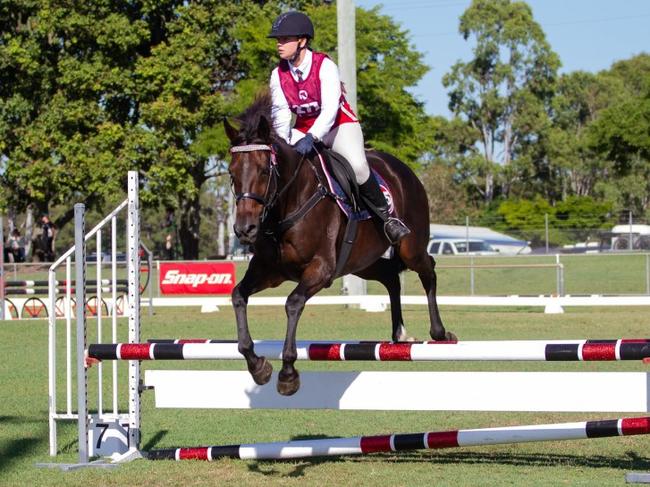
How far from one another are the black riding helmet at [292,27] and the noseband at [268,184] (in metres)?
0.91

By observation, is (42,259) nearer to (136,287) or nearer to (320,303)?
(320,303)

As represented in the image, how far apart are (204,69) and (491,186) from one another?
3482cm

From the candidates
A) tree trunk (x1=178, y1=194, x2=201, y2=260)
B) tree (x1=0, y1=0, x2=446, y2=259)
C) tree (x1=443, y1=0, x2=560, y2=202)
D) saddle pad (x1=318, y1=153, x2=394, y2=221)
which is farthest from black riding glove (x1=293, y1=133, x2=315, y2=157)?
tree (x1=443, y1=0, x2=560, y2=202)

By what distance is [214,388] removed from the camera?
23.4ft

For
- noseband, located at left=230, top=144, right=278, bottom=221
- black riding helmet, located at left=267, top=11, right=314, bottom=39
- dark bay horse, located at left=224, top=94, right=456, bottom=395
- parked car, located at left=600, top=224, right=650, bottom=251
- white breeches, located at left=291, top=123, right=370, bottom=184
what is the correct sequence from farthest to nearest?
parked car, located at left=600, top=224, right=650, bottom=251, white breeches, located at left=291, top=123, right=370, bottom=184, black riding helmet, located at left=267, top=11, right=314, bottom=39, dark bay horse, located at left=224, top=94, right=456, bottom=395, noseband, located at left=230, top=144, right=278, bottom=221

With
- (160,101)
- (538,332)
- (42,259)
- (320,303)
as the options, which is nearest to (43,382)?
(538,332)

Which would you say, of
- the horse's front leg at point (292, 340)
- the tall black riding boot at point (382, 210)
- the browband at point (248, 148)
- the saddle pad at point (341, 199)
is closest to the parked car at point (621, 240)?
the tall black riding boot at point (382, 210)

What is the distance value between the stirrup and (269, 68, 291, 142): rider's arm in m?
1.03

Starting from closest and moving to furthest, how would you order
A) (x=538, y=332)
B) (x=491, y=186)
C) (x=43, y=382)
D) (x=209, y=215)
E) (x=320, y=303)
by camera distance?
(x=43, y=382), (x=538, y=332), (x=320, y=303), (x=491, y=186), (x=209, y=215)

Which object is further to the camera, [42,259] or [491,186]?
[491,186]

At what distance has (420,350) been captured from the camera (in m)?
6.20

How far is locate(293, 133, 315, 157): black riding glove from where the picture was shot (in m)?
6.69

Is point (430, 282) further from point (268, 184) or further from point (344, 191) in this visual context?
point (268, 184)

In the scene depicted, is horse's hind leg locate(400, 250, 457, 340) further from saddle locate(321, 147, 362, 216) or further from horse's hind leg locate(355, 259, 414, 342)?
saddle locate(321, 147, 362, 216)
